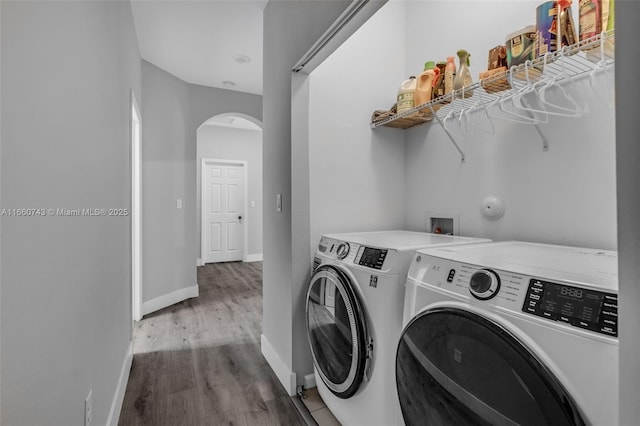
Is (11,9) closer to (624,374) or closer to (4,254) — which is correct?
(4,254)

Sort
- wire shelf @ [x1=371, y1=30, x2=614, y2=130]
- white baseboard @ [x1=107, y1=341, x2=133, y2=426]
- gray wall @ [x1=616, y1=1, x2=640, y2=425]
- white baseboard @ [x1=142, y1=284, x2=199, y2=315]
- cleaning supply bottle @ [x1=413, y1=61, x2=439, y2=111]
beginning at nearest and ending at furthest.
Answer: gray wall @ [x1=616, y1=1, x2=640, y2=425] < wire shelf @ [x1=371, y1=30, x2=614, y2=130] < white baseboard @ [x1=107, y1=341, x2=133, y2=426] < cleaning supply bottle @ [x1=413, y1=61, x2=439, y2=111] < white baseboard @ [x1=142, y1=284, x2=199, y2=315]

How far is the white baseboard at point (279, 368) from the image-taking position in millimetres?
1803

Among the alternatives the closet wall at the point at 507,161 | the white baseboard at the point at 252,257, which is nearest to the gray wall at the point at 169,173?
the white baseboard at the point at 252,257

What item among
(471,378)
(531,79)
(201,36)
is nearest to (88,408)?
(471,378)

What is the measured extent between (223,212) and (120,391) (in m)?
4.52

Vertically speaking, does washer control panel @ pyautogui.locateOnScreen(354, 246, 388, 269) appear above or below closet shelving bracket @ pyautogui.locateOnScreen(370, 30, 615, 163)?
below

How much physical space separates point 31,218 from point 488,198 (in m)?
1.76

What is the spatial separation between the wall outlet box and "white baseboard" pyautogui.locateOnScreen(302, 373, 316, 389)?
1.13m

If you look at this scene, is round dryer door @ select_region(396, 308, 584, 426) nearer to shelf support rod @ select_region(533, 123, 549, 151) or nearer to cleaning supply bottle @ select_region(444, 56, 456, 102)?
shelf support rod @ select_region(533, 123, 549, 151)

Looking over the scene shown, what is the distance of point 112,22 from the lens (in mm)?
1568

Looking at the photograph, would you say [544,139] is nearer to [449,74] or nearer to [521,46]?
[521,46]

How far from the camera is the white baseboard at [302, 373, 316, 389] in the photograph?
1.82 meters

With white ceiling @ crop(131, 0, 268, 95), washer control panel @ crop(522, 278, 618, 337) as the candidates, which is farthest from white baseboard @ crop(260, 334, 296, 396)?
white ceiling @ crop(131, 0, 268, 95)

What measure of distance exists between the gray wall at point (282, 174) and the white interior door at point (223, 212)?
12.9ft
